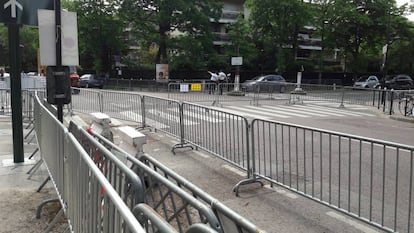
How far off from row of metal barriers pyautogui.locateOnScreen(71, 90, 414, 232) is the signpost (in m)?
3.23

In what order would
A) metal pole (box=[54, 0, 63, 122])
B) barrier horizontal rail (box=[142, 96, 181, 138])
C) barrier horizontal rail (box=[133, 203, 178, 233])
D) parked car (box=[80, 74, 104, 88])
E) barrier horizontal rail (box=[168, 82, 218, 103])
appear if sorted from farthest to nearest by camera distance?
parked car (box=[80, 74, 104, 88])
barrier horizontal rail (box=[168, 82, 218, 103])
barrier horizontal rail (box=[142, 96, 181, 138])
metal pole (box=[54, 0, 63, 122])
barrier horizontal rail (box=[133, 203, 178, 233])

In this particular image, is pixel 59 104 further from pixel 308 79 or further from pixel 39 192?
pixel 308 79

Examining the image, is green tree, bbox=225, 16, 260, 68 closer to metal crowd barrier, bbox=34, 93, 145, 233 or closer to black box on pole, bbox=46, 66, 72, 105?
black box on pole, bbox=46, 66, 72, 105

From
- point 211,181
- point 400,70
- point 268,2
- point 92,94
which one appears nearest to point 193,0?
point 268,2

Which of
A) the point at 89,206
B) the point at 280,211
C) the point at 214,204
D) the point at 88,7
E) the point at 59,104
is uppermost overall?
the point at 88,7

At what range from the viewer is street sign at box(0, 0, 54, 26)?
273 inches

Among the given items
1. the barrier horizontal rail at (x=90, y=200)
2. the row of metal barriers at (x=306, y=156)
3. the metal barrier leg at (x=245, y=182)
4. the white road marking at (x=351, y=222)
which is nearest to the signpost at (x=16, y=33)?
the row of metal barriers at (x=306, y=156)

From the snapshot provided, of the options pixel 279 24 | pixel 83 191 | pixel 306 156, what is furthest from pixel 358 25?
pixel 83 191

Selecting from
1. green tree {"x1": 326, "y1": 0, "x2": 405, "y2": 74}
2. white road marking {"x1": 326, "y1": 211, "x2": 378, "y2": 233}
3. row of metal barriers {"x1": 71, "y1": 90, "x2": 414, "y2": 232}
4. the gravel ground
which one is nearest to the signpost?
the gravel ground

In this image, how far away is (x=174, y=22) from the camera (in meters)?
43.6

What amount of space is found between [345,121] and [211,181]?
1028 cm

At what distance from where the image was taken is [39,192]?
5.95m

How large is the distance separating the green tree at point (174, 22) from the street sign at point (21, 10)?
117 ft

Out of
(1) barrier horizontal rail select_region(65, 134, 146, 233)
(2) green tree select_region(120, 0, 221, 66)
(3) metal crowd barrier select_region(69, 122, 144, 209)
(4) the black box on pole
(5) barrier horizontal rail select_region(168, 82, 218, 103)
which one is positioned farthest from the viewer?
(2) green tree select_region(120, 0, 221, 66)
